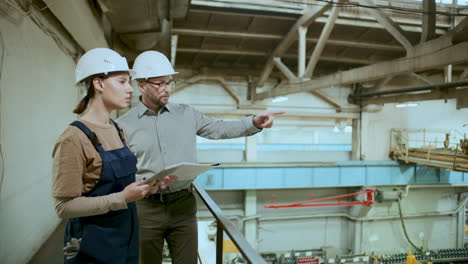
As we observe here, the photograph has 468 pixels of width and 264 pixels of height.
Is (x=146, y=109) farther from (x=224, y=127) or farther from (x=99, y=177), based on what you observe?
(x=99, y=177)

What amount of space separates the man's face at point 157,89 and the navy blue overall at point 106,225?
27.5 inches

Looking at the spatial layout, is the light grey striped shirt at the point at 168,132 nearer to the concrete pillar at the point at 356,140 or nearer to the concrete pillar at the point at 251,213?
the concrete pillar at the point at 251,213

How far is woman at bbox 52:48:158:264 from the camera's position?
1286 mm

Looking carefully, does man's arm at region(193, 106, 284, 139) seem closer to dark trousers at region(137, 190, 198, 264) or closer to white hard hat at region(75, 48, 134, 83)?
dark trousers at region(137, 190, 198, 264)

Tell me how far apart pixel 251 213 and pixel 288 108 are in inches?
195

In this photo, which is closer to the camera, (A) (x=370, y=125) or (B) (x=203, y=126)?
(B) (x=203, y=126)

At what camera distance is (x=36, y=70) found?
2.46 m

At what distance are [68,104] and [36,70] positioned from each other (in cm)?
116

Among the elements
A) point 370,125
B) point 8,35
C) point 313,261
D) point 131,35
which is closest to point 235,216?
point 313,261

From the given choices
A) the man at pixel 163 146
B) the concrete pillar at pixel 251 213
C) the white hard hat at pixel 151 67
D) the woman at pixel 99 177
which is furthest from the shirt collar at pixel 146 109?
the concrete pillar at pixel 251 213

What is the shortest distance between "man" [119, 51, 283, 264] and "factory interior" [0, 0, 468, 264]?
28cm

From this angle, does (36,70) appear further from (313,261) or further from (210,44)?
(313,261)

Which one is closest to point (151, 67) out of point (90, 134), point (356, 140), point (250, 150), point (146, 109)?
point (146, 109)

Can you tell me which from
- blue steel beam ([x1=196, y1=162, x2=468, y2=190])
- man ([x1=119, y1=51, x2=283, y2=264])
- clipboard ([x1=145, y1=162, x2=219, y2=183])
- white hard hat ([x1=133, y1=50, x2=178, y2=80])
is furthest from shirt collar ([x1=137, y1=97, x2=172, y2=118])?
blue steel beam ([x1=196, y1=162, x2=468, y2=190])
